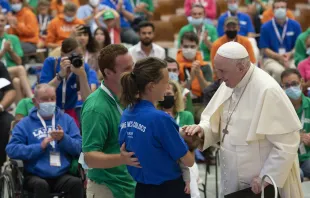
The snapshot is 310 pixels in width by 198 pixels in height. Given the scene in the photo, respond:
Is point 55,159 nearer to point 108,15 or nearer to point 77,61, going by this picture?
point 77,61

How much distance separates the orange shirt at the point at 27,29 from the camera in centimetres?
1175

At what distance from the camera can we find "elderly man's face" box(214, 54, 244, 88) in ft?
14.8

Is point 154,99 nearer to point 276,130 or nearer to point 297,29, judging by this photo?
point 276,130

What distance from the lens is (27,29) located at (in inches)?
463

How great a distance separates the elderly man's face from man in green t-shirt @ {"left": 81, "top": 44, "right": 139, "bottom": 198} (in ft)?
1.80

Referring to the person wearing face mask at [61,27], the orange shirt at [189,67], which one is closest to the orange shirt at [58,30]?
the person wearing face mask at [61,27]

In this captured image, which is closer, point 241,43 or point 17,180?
point 17,180

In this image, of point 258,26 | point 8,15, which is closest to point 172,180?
point 8,15

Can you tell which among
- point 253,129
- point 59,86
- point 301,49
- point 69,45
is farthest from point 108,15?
point 253,129

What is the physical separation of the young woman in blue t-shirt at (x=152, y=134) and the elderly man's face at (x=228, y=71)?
1.42 feet

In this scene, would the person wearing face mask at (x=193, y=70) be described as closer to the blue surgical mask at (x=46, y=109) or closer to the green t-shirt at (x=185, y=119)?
the green t-shirt at (x=185, y=119)

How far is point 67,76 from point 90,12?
5287mm

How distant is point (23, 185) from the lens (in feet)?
22.0

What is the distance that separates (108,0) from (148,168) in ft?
27.1
